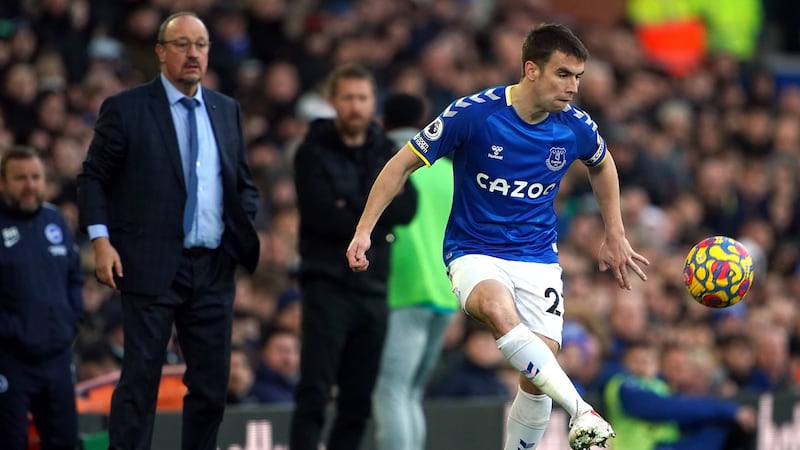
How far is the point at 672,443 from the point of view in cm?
1227

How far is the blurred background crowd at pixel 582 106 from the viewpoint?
12797mm

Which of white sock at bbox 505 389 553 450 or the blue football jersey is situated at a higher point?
the blue football jersey

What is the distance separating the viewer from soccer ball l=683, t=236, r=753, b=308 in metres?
8.23

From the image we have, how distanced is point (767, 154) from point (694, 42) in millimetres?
2518

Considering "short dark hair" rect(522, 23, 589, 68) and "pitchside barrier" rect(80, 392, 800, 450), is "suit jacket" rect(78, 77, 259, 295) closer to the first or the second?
"pitchside barrier" rect(80, 392, 800, 450)

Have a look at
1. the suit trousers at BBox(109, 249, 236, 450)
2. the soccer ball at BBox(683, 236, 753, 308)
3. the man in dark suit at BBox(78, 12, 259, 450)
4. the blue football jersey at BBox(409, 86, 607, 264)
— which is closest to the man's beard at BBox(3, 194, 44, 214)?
the man in dark suit at BBox(78, 12, 259, 450)

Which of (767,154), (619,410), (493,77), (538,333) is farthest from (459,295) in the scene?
(767,154)

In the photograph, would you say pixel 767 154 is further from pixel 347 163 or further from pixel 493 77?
pixel 347 163

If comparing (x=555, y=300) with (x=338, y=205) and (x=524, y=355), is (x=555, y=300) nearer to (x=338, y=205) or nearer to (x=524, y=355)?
(x=524, y=355)

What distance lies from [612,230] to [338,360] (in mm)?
1838

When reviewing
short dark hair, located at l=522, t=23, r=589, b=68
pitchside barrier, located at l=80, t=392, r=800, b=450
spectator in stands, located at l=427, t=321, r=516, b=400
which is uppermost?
short dark hair, located at l=522, t=23, r=589, b=68

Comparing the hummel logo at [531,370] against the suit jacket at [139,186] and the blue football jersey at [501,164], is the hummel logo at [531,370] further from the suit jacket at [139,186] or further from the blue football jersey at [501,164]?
the suit jacket at [139,186]

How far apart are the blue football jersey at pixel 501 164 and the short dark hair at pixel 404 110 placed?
6.58ft

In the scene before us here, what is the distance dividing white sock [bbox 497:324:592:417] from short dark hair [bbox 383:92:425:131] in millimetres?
2699
